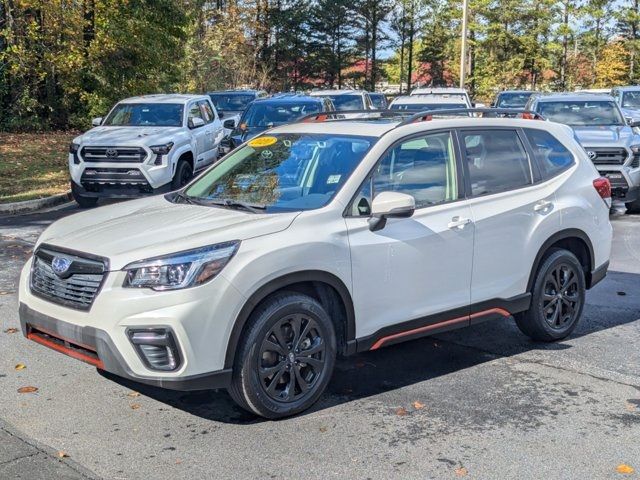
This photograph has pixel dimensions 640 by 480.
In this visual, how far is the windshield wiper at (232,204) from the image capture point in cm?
502

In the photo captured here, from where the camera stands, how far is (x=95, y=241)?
463cm

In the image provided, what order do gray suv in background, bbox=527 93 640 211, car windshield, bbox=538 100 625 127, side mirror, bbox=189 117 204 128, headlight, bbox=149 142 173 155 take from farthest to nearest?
side mirror, bbox=189 117 204 128 → car windshield, bbox=538 100 625 127 → headlight, bbox=149 142 173 155 → gray suv in background, bbox=527 93 640 211

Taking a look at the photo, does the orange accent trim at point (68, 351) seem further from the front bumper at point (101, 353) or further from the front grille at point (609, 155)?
the front grille at point (609, 155)

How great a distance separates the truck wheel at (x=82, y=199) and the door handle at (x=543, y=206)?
936 centimetres

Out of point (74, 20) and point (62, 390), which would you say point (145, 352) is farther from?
point (74, 20)

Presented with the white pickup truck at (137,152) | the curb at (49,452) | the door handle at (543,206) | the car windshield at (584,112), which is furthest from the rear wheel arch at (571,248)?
the white pickup truck at (137,152)

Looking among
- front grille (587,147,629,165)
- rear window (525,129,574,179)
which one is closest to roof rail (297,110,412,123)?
rear window (525,129,574,179)

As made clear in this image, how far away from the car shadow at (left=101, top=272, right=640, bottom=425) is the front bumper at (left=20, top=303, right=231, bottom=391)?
1.62 feet

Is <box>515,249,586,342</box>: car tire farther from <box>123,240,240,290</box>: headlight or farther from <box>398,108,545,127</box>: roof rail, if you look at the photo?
<box>123,240,240,290</box>: headlight

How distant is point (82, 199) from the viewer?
44.4 ft

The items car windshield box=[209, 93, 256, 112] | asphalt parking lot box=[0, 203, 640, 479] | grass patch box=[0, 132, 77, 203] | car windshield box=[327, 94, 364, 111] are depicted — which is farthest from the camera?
car windshield box=[209, 93, 256, 112]

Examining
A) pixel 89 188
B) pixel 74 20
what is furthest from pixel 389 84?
pixel 89 188

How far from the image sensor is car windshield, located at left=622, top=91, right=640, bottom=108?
21.5 m

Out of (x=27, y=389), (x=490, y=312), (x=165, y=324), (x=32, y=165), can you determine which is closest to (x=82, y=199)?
(x=32, y=165)
